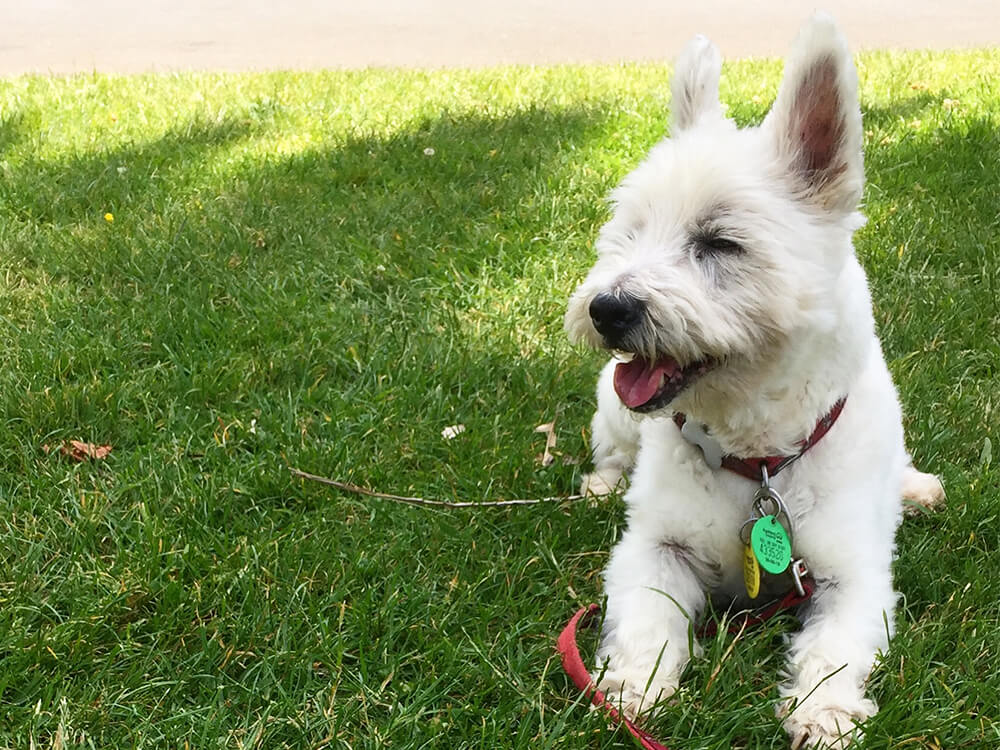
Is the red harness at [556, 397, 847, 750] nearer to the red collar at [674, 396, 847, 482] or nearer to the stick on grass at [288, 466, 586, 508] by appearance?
the red collar at [674, 396, 847, 482]

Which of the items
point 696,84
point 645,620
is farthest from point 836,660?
point 696,84

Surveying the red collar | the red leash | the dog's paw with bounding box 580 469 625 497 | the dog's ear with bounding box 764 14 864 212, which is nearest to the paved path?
the dog's paw with bounding box 580 469 625 497

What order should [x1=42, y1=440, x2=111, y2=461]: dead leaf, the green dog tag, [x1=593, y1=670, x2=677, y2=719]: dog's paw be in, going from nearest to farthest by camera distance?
[x1=593, y1=670, x2=677, y2=719]: dog's paw → the green dog tag → [x1=42, y1=440, x2=111, y2=461]: dead leaf

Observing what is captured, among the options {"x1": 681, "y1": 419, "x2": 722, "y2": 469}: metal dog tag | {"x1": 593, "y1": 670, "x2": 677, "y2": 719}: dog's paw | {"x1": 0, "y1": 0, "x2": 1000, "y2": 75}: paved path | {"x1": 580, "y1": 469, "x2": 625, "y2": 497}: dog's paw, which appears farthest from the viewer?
{"x1": 0, "y1": 0, "x2": 1000, "y2": 75}: paved path

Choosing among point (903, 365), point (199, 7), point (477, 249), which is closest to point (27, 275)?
point (477, 249)

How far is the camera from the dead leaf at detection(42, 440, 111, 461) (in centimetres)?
329

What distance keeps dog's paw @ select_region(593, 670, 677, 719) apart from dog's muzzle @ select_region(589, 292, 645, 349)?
0.79 meters

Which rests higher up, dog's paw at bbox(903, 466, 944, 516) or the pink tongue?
the pink tongue

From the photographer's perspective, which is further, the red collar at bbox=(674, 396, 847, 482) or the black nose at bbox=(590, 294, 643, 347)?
the red collar at bbox=(674, 396, 847, 482)

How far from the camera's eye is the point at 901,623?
8.16ft

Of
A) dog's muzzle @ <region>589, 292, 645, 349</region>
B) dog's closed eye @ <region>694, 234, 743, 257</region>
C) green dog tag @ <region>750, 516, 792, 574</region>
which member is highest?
dog's closed eye @ <region>694, 234, 743, 257</region>

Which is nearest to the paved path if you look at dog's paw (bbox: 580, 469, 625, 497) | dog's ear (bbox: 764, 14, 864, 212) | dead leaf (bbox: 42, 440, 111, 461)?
dead leaf (bbox: 42, 440, 111, 461)

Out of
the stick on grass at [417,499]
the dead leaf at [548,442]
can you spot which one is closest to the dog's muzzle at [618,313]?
the stick on grass at [417,499]

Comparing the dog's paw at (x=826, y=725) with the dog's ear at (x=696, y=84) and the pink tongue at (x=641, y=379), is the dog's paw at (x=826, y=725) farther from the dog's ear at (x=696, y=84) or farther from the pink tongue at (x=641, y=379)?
the dog's ear at (x=696, y=84)
